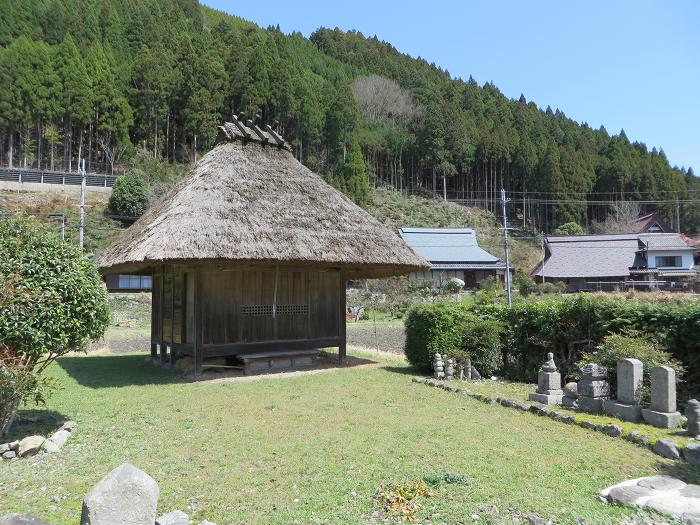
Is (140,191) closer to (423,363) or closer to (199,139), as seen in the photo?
(199,139)

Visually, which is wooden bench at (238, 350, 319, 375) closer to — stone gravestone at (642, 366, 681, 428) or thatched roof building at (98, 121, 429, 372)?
thatched roof building at (98, 121, 429, 372)

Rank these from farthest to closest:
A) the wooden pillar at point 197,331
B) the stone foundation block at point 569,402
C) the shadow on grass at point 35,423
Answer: the wooden pillar at point 197,331
the stone foundation block at point 569,402
the shadow on grass at point 35,423

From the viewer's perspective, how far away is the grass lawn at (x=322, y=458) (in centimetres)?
452

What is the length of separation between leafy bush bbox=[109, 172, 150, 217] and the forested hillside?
10.9 m

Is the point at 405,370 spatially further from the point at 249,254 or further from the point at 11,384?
the point at 11,384

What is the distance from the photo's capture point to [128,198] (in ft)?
120

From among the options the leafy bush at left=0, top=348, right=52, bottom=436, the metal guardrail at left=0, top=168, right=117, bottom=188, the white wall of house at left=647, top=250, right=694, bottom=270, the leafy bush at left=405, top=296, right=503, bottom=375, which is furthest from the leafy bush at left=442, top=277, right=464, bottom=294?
the leafy bush at left=0, top=348, right=52, bottom=436

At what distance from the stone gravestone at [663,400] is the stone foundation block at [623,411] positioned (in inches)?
6.1

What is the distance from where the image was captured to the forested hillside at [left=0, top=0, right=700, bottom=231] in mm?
45094

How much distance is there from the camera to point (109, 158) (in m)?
46.2

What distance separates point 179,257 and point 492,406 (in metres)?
6.80

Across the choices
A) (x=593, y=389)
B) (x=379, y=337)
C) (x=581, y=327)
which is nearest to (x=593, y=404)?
(x=593, y=389)

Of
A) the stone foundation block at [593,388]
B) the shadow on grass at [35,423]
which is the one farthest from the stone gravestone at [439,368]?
the shadow on grass at [35,423]

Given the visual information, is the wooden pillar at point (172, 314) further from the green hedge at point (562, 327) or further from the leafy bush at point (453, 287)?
the leafy bush at point (453, 287)
